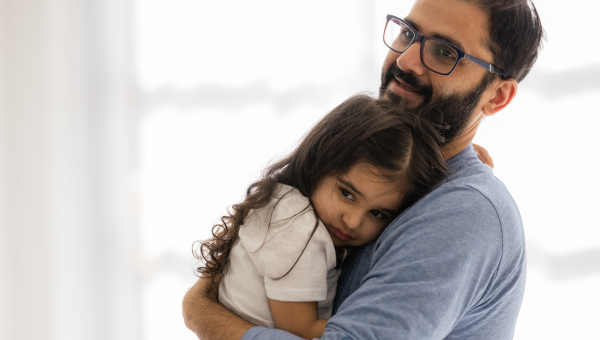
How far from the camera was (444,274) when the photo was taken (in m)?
0.78

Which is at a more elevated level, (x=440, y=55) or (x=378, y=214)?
(x=440, y=55)

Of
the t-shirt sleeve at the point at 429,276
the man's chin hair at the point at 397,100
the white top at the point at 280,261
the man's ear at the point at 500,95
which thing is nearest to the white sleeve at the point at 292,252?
the white top at the point at 280,261

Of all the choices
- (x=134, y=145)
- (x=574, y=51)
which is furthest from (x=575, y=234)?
(x=134, y=145)

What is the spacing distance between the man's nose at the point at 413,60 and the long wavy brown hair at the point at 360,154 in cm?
20

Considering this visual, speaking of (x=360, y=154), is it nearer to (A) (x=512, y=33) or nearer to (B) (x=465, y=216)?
(B) (x=465, y=216)

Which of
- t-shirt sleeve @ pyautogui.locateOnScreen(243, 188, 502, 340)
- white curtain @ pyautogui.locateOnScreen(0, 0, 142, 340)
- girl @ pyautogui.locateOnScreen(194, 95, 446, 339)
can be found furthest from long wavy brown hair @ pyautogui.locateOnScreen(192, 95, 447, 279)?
white curtain @ pyautogui.locateOnScreen(0, 0, 142, 340)

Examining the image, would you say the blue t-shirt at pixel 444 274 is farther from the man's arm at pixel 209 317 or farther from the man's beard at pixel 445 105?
the man's beard at pixel 445 105

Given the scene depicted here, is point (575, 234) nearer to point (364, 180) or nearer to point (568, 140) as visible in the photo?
point (568, 140)

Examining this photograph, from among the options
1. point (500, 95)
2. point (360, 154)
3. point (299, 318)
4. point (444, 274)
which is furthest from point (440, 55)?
point (299, 318)

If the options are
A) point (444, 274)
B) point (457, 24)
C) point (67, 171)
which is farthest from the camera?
point (67, 171)

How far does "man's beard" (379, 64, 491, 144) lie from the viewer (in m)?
1.18

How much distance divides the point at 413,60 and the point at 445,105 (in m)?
0.14

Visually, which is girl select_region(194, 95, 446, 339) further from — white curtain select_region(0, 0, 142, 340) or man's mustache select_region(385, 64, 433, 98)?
white curtain select_region(0, 0, 142, 340)

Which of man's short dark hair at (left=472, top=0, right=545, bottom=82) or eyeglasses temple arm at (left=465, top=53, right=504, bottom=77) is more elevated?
man's short dark hair at (left=472, top=0, right=545, bottom=82)
